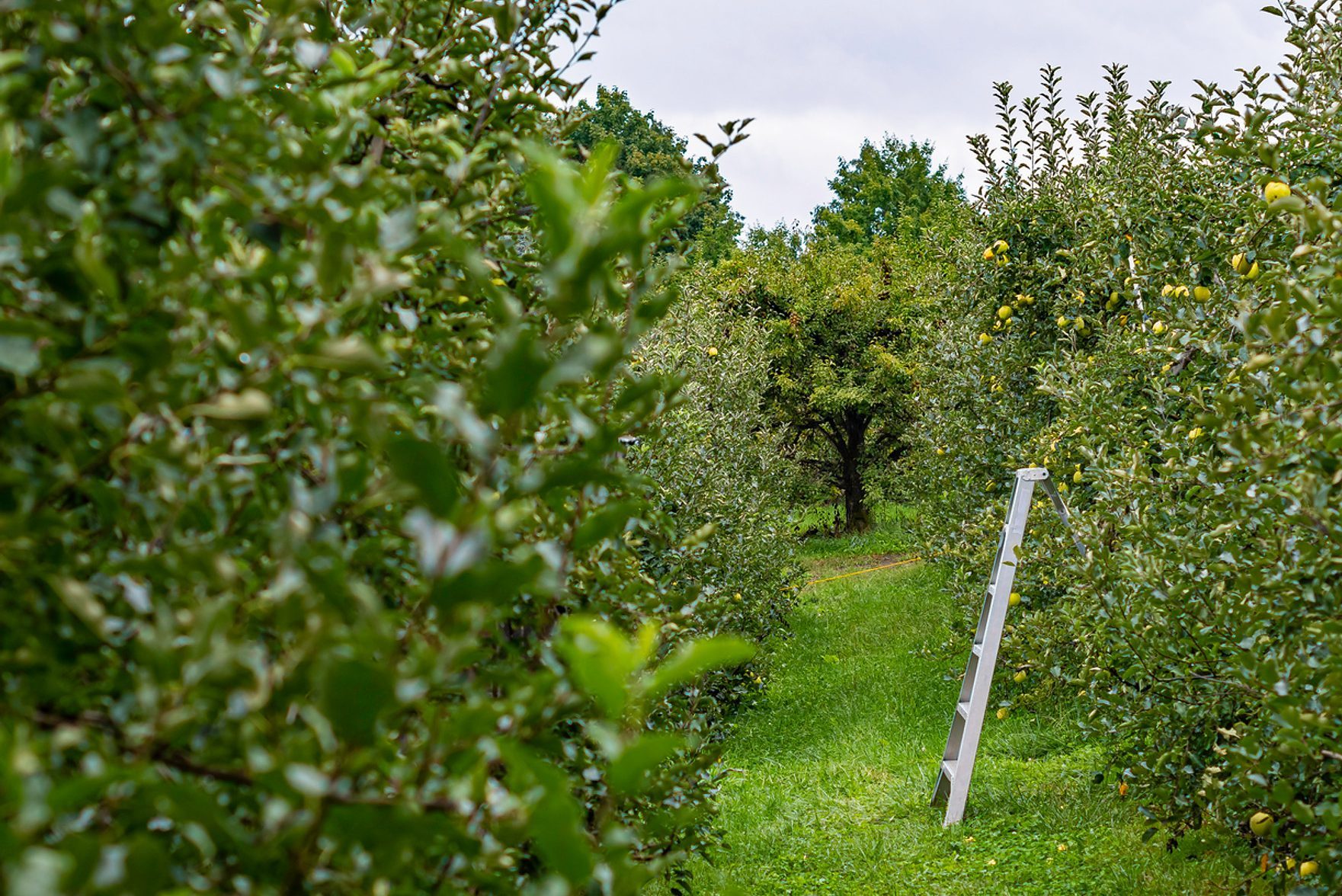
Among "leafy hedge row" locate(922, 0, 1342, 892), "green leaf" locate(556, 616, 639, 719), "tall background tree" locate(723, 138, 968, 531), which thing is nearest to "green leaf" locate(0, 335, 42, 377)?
"green leaf" locate(556, 616, 639, 719)

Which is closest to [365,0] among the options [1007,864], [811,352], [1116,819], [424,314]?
[424,314]

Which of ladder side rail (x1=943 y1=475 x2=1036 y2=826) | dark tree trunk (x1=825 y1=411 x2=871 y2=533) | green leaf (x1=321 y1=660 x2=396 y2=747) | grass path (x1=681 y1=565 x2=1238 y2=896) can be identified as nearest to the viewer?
green leaf (x1=321 y1=660 x2=396 y2=747)

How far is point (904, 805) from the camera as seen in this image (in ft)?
19.3

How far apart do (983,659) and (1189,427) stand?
1929 mm

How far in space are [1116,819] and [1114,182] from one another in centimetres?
424

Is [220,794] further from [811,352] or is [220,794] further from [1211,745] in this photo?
[811,352]

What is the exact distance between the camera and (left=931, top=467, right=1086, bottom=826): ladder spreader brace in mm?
5473

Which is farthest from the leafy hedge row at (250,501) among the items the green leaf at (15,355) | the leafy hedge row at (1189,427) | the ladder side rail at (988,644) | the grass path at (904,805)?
the ladder side rail at (988,644)

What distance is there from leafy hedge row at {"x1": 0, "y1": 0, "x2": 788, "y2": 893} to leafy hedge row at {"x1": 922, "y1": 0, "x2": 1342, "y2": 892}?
70.3 inches

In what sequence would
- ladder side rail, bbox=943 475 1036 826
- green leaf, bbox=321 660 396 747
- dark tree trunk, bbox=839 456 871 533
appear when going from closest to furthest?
green leaf, bbox=321 660 396 747 < ladder side rail, bbox=943 475 1036 826 < dark tree trunk, bbox=839 456 871 533

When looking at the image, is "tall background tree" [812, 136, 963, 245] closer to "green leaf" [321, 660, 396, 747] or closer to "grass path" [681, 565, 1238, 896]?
"grass path" [681, 565, 1238, 896]

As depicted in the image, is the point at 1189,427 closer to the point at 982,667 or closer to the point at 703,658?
the point at 982,667

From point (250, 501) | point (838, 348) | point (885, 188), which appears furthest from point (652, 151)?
point (250, 501)

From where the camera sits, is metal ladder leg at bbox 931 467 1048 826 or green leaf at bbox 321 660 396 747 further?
metal ladder leg at bbox 931 467 1048 826
